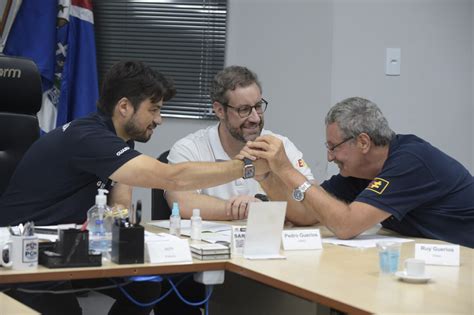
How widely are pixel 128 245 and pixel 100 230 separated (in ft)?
0.55

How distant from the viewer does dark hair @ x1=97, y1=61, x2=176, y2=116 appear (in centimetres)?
294

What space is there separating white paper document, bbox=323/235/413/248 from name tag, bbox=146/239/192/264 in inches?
26.0

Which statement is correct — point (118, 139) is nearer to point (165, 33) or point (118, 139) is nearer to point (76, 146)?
point (76, 146)

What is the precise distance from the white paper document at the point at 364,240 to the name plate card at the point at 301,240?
0.49 feet

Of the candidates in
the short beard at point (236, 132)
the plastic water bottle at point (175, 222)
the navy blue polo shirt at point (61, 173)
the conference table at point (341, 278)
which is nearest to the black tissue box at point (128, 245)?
the conference table at point (341, 278)

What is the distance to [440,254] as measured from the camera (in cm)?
219

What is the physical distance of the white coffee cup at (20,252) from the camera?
76.3 inches

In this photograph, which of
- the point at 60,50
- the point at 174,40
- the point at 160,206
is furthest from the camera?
the point at 174,40

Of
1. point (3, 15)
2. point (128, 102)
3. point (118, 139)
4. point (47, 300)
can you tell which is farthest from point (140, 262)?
point (3, 15)

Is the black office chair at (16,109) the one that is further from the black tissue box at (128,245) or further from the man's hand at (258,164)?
the black tissue box at (128,245)

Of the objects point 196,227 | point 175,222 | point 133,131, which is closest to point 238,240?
point 196,227

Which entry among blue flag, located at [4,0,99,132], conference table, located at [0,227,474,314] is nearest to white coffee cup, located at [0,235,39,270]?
conference table, located at [0,227,474,314]

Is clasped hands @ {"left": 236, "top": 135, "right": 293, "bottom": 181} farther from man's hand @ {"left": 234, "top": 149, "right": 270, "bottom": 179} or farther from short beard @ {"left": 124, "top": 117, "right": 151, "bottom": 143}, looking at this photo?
short beard @ {"left": 124, "top": 117, "right": 151, "bottom": 143}

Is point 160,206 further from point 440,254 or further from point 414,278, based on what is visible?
point 414,278
